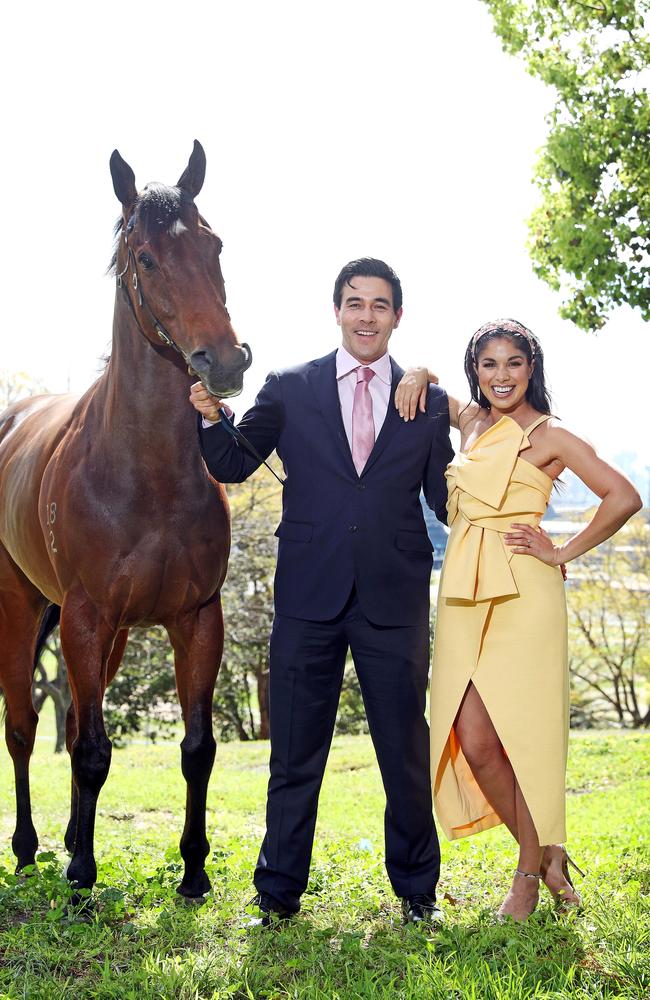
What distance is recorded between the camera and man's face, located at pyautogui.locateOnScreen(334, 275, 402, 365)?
3969 millimetres

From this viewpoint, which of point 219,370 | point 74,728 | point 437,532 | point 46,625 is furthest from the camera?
point 437,532

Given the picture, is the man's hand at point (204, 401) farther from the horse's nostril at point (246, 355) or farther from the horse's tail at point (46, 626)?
the horse's tail at point (46, 626)

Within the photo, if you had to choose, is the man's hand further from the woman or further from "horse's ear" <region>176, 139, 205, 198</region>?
"horse's ear" <region>176, 139, 205, 198</region>

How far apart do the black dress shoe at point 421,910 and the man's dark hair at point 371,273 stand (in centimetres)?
259

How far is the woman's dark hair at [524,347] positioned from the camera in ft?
12.8

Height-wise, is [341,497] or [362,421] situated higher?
[362,421]

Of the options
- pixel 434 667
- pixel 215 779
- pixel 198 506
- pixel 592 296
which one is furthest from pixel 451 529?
pixel 215 779

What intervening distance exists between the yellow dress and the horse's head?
1127 millimetres

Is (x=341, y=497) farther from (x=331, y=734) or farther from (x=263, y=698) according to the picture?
(x=263, y=698)

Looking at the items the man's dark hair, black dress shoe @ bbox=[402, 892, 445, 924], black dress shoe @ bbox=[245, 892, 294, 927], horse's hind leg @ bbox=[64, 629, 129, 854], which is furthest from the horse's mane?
black dress shoe @ bbox=[402, 892, 445, 924]

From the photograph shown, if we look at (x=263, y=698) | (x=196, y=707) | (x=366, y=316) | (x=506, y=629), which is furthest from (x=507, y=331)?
(x=263, y=698)

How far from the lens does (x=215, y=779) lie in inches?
422

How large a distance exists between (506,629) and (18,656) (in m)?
3.25

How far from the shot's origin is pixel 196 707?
4250mm
